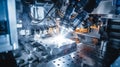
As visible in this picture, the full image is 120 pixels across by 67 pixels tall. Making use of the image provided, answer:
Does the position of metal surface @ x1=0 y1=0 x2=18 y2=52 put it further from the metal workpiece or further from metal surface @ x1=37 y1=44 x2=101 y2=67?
metal surface @ x1=37 y1=44 x2=101 y2=67

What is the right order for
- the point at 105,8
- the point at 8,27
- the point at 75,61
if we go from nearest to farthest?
the point at 8,27
the point at 75,61
the point at 105,8

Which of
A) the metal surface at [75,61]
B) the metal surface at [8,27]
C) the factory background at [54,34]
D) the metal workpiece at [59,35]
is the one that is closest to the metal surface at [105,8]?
the factory background at [54,34]

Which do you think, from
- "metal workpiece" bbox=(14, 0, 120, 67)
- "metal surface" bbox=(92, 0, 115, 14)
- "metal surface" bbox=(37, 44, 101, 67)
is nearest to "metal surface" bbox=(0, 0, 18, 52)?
"metal workpiece" bbox=(14, 0, 120, 67)

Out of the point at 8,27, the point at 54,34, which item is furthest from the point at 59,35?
the point at 8,27

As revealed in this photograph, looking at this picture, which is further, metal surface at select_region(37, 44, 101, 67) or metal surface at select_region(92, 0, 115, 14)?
metal surface at select_region(92, 0, 115, 14)

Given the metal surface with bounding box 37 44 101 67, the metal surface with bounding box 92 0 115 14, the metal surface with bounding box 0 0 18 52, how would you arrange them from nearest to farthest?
the metal surface with bounding box 0 0 18 52 < the metal surface with bounding box 37 44 101 67 < the metal surface with bounding box 92 0 115 14

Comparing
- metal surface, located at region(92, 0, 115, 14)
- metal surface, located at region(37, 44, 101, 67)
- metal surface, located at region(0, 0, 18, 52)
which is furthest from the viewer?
metal surface, located at region(92, 0, 115, 14)

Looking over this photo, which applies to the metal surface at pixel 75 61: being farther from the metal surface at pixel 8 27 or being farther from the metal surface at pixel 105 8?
the metal surface at pixel 105 8

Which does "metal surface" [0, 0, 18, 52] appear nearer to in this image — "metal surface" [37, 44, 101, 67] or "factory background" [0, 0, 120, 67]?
"factory background" [0, 0, 120, 67]

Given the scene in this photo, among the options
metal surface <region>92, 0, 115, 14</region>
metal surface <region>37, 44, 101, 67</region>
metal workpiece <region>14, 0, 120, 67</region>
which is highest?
metal surface <region>92, 0, 115, 14</region>

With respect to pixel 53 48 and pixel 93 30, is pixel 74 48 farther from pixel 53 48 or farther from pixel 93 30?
pixel 93 30

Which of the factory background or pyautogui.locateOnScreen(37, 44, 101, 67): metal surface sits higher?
the factory background

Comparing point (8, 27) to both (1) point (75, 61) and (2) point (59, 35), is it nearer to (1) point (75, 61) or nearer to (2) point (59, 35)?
(1) point (75, 61)

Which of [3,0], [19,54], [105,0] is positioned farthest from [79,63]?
[105,0]
